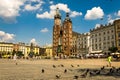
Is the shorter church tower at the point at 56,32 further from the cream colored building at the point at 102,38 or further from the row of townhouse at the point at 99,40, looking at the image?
the cream colored building at the point at 102,38

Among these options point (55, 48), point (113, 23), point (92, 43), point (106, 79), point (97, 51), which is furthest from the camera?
point (55, 48)

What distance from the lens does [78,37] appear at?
432 ft

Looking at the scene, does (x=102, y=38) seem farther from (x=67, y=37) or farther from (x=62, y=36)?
(x=62, y=36)

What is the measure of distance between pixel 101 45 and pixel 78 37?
29.4 m

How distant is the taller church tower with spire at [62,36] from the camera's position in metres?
134

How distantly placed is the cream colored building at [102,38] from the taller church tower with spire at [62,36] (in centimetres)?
2392

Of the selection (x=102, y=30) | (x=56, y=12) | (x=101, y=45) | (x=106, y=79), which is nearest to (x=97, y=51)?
(x=101, y=45)

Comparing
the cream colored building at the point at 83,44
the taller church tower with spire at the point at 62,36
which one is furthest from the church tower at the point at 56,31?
the cream colored building at the point at 83,44

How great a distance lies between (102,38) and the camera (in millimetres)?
103375

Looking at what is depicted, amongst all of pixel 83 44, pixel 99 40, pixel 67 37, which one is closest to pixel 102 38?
pixel 99 40

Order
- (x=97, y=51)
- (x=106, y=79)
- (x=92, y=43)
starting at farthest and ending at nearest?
(x=92, y=43), (x=97, y=51), (x=106, y=79)

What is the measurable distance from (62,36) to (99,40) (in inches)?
1548

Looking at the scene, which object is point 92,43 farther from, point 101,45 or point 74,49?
point 74,49

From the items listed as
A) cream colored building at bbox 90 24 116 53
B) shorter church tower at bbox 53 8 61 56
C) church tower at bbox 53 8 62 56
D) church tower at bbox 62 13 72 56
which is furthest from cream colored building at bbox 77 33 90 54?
church tower at bbox 53 8 62 56
